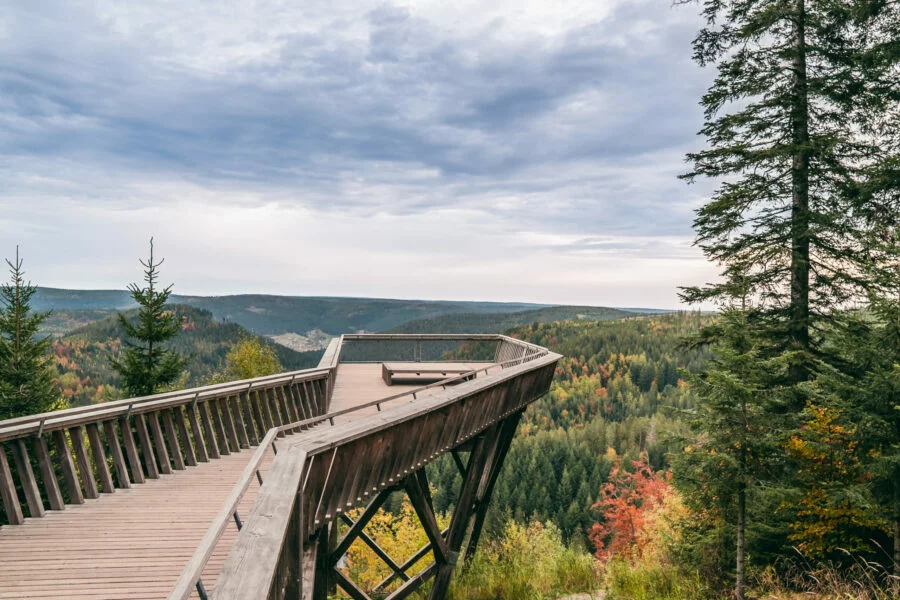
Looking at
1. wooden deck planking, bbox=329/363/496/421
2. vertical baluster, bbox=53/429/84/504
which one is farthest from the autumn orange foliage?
vertical baluster, bbox=53/429/84/504

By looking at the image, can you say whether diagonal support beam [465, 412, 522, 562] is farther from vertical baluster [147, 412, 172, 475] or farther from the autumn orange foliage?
the autumn orange foliage

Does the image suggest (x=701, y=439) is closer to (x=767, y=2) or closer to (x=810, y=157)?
(x=810, y=157)

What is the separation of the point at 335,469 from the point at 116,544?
1990mm

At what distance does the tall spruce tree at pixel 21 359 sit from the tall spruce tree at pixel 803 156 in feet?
85.7

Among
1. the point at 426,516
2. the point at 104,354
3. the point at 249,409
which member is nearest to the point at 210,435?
the point at 249,409

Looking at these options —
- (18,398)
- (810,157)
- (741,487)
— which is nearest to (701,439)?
(741,487)

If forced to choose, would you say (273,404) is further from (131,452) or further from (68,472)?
(68,472)

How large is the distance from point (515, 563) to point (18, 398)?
898 inches

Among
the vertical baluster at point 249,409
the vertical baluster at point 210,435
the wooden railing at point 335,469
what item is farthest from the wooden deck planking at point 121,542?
the vertical baluster at point 249,409

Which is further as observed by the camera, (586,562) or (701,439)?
(701,439)

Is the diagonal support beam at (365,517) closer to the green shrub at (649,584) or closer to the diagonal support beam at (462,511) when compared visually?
the diagonal support beam at (462,511)

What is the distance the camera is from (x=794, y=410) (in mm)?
14250

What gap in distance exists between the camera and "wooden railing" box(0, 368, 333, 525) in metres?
5.60

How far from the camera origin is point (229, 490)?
6449mm
